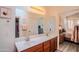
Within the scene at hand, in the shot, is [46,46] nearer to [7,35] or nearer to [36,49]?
[36,49]

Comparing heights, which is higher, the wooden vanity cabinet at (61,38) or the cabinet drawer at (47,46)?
the wooden vanity cabinet at (61,38)

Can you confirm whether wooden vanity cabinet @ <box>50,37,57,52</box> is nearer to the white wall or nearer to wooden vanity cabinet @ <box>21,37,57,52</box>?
wooden vanity cabinet @ <box>21,37,57,52</box>

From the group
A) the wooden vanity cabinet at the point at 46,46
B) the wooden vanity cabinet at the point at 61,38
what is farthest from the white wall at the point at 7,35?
the wooden vanity cabinet at the point at 61,38

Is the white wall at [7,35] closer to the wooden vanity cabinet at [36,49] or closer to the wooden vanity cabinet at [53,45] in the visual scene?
the wooden vanity cabinet at [36,49]

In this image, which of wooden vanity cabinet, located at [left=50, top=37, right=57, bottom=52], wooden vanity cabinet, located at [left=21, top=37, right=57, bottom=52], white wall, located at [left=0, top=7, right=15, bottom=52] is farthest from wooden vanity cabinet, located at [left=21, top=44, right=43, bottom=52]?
white wall, located at [left=0, top=7, right=15, bottom=52]

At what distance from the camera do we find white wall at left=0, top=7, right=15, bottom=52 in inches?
62.6

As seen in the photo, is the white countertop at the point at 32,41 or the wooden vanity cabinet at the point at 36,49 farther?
the white countertop at the point at 32,41

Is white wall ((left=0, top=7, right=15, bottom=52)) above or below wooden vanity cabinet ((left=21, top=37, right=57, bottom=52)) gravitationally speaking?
above

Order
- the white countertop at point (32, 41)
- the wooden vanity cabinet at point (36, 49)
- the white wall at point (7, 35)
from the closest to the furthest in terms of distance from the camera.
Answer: the white wall at point (7, 35) < the wooden vanity cabinet at point (36, 49) < the white countertop at point (32, 41)

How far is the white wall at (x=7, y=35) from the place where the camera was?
1590mm

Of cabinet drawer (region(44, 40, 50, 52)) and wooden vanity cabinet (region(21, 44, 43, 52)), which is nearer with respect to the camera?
wooden vanity cabinet (region(21, 44, 43, 52))
